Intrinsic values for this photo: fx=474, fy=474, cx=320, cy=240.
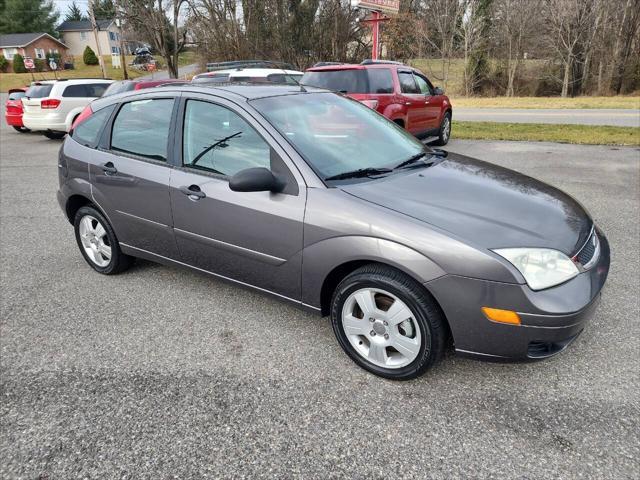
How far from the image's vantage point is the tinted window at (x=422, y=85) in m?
9.64

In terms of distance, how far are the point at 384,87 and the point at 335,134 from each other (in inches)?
225

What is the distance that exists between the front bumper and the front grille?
9 cm

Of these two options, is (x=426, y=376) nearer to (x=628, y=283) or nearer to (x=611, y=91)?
(x=628, y=283)

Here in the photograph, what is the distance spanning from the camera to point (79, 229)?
433 centimetres

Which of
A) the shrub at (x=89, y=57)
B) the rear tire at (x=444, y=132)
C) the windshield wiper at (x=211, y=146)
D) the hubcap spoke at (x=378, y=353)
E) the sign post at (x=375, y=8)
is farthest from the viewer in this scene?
the shrub at (x=89, y=57)

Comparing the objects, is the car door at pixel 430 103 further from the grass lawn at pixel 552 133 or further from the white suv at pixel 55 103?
the white suv at pixel 55 103

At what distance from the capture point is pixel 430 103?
973cm

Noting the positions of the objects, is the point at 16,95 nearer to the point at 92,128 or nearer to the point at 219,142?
the point at 92,128

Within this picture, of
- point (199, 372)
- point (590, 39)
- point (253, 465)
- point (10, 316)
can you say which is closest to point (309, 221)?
point (199, 372)

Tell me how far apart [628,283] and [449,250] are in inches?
91.3

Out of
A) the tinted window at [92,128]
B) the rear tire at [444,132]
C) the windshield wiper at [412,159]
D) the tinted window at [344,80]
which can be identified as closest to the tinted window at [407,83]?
the tinted window at [344,80]

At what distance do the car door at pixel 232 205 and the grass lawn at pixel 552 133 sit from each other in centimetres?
983

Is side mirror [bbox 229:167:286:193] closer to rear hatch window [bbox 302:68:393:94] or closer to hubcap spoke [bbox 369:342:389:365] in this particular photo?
hubcap spoke [bbox 369:342:389:365]

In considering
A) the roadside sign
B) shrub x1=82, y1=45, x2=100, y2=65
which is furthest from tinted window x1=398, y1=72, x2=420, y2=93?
shrub x1=82, y1=45, x2=100, y2=65
